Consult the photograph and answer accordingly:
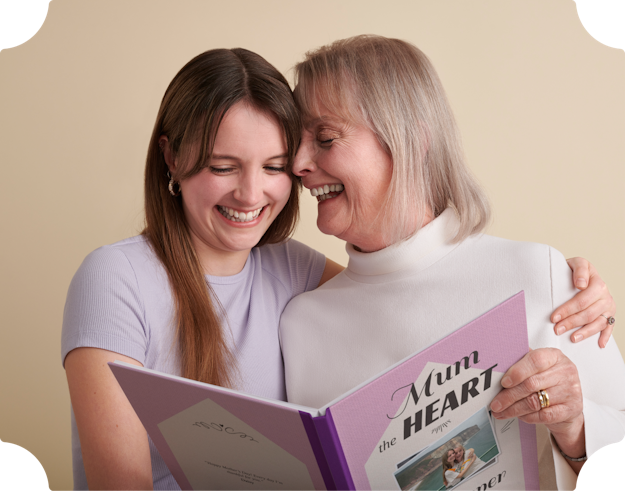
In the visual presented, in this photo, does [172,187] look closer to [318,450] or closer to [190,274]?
[190,274]

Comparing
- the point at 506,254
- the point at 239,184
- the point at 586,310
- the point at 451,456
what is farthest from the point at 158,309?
the point at 586,310

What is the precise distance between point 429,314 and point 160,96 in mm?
1935

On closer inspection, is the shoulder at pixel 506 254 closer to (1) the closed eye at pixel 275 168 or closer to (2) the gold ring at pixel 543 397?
(2) the gold ring at pixel 543 397

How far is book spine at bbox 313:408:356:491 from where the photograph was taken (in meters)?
0.98

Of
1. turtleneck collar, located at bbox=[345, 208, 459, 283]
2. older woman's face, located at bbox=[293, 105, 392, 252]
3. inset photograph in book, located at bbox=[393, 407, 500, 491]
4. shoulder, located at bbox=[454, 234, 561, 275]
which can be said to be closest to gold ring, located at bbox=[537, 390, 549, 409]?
inset photograph in book, located at bbox=[393, 407, 500, 491]

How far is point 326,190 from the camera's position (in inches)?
68.6

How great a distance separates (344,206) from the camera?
5.57 feet

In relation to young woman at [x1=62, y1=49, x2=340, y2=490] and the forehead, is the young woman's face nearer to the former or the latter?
young woman at [x1=62, y1=49, x2=340, y2=490]

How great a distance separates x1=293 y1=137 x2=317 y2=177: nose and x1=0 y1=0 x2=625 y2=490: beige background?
1.28m

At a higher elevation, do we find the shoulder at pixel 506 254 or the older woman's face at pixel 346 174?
the older woman's face at pixel 346 174

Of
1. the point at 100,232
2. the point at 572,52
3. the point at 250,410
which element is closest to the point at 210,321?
the point at 250,410

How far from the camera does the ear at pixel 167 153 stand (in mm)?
1712

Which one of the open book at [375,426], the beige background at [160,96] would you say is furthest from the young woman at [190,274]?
the beige background at [160,96]

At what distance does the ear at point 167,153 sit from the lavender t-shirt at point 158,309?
23 centimetres
